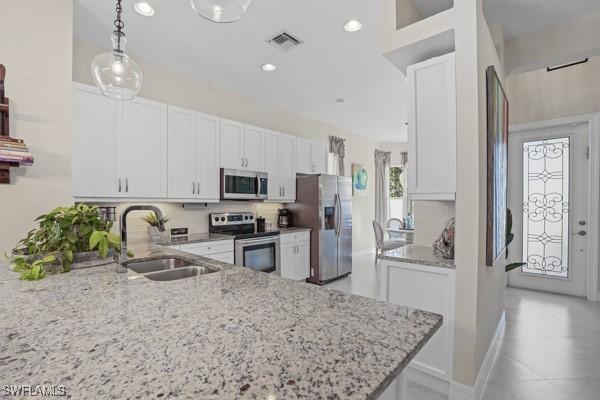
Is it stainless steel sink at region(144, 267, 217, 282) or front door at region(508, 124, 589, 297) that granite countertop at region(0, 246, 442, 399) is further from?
front door at region(508, 124, 589, 297)

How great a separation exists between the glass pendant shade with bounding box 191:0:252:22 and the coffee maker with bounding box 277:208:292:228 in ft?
12.0

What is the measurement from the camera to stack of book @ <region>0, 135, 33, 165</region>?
1948 mm

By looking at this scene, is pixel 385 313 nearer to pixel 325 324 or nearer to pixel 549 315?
pixel 325 324

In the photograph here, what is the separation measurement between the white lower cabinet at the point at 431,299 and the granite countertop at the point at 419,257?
0.11 feet

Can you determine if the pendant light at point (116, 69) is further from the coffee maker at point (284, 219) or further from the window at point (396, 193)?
the window at point (396, 193)

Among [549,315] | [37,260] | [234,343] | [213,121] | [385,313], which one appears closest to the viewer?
[234,343]

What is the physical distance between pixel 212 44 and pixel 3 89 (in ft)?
5.74

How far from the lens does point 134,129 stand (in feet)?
9.76

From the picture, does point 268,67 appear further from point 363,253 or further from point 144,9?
point 363,253

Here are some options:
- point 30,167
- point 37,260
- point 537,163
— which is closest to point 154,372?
point 37,260

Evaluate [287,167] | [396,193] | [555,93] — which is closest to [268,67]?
[287,167]

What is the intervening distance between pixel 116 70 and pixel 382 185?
6.74 metres

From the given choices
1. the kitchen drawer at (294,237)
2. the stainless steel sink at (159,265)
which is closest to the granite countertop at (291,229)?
the kitchen drawer at (294,237)

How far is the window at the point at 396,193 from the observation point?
8070 mm
